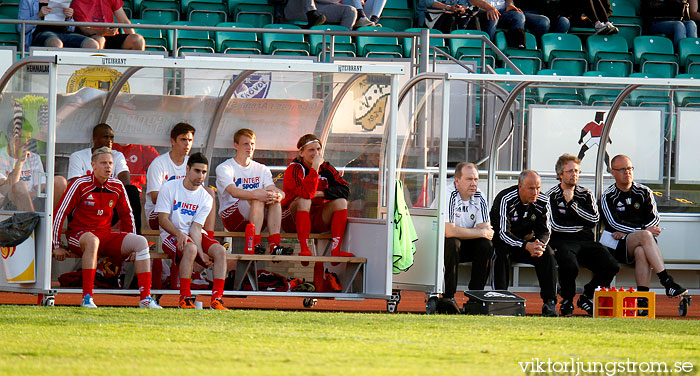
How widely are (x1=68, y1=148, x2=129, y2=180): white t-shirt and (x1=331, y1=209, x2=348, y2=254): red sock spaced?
2003 millimetres

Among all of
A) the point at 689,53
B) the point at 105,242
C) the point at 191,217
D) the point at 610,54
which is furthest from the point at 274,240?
the point at 689,53

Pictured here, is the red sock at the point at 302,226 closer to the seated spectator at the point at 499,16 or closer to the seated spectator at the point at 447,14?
the seated spectator at the point at 447,14

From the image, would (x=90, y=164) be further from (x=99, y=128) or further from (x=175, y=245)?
(x=175, y=245)

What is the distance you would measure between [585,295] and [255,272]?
3091mm

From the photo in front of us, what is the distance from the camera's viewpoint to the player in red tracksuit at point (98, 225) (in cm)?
861

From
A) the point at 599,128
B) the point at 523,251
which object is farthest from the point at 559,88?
the point at 523,251

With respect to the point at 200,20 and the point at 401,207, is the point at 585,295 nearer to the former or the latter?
the point at 401,207

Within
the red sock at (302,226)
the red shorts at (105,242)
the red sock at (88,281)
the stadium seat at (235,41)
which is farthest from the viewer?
the stadium seat at (235,41)

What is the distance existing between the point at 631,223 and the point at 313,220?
3.07 metres

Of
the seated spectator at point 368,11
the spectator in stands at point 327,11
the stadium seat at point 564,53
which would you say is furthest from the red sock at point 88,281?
the stadium seat at point 564,53

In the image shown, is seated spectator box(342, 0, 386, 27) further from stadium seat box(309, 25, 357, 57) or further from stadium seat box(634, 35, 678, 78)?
stadium seat box(634, 35, 678, 78)

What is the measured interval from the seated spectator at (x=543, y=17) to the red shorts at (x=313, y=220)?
782 cm

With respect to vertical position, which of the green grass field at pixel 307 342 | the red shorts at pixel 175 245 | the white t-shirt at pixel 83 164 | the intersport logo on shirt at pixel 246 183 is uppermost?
the white t-shirt at pixel 83 164

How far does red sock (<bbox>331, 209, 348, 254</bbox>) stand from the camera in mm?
9969
